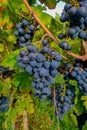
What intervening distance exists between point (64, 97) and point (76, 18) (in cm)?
91

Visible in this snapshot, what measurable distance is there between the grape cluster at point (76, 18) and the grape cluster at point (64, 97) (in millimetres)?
717

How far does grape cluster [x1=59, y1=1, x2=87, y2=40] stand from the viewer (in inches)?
79.9

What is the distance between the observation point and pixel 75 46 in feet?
8.98

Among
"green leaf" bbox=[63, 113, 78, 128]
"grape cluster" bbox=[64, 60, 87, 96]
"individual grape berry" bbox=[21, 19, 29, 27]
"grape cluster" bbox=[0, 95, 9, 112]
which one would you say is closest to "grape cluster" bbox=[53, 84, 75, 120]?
"grape cluster" bbox=[64, 60, 87, 96]

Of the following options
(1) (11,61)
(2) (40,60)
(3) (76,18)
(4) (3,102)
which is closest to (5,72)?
(4) (3,102)

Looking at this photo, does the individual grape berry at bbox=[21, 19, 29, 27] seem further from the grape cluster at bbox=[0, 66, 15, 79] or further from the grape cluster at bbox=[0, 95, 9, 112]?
the grape cluster at bbox=[0, 95, 9, 112]

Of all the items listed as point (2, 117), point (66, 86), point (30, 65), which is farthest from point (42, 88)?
point (2, 117)

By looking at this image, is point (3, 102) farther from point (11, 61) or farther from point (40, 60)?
point (40, 60)

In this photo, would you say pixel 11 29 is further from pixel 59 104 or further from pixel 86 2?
pixel 86 2

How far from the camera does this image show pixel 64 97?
2807 millimetres

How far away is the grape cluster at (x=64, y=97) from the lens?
275 centimetres

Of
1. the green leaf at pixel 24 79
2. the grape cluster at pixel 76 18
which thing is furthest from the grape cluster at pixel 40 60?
the green leaf at pixel 24 79

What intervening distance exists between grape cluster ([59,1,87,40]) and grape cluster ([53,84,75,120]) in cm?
72

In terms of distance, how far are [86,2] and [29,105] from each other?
5.75 feet
